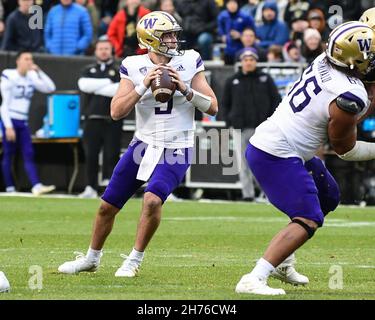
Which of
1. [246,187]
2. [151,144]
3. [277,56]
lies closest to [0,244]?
[151,144]

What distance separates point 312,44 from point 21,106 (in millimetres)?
4333

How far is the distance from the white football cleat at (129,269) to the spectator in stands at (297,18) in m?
9.73

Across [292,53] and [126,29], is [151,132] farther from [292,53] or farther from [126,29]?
[126,29]

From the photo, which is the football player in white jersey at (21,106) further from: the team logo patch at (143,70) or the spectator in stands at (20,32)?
the team logo patch at (143,70)

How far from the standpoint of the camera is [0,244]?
10914mm

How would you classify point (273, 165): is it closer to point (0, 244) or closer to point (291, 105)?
point (291, 105)

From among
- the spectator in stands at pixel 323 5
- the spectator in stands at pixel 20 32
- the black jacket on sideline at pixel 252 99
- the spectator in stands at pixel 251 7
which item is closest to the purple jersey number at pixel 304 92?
→ the black jacket on sideline at pixel 252 99

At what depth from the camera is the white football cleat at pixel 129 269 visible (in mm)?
8523

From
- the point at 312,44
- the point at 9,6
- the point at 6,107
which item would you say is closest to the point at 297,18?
the point at 312,44

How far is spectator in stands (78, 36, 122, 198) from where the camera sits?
16.9 metres

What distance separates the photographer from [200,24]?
61.5 ft

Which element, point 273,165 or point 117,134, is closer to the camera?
point 273,165

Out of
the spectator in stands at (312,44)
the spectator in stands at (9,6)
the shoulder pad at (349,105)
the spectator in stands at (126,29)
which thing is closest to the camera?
the shoulder pad at (349,105)

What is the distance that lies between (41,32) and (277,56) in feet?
13.3
